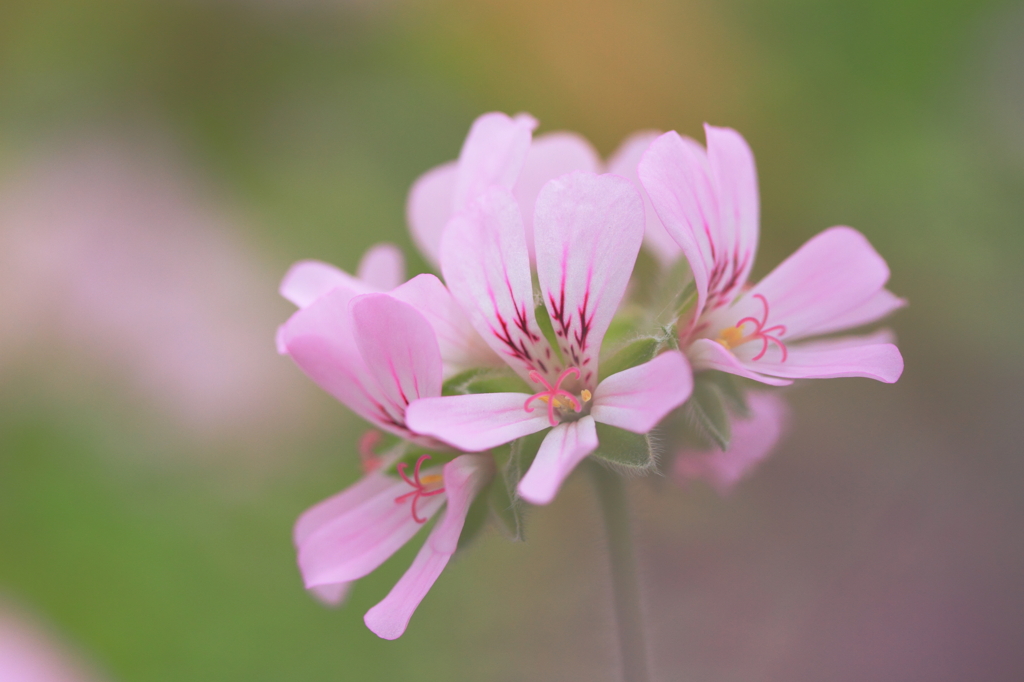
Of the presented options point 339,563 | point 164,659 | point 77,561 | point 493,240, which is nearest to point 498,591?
point 164,659

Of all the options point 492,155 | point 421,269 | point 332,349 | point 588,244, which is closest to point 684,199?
point 588,244

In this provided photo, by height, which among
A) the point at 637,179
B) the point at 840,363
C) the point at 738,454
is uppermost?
the point at 637,179

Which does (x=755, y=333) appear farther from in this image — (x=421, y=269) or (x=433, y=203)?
(x=421, y=269)

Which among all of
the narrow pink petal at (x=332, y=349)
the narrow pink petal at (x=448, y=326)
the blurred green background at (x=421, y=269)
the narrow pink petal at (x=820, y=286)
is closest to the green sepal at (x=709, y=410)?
the narrow pink petal at (x=820, y=286)

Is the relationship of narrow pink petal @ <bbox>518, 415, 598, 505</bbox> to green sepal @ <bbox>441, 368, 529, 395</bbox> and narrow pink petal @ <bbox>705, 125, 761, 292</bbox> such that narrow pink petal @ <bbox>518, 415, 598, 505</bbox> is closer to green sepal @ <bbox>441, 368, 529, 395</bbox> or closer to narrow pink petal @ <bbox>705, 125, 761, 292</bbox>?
green sepal @ <bbox>441, 368, 529, 395</bbox>

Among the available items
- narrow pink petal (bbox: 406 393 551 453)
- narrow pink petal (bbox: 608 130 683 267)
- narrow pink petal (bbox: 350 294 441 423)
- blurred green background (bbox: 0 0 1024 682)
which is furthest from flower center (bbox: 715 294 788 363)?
blurred green background (bbox: 0 0 1024 682)

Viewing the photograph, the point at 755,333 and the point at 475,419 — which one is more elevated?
the point at 475,419

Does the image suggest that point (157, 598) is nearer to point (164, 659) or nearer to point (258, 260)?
point (164, 659)
